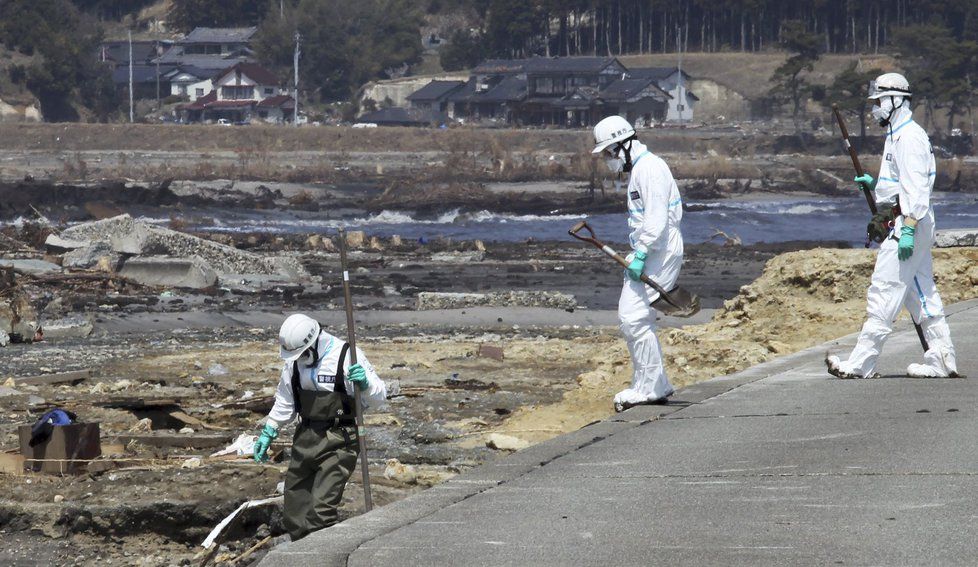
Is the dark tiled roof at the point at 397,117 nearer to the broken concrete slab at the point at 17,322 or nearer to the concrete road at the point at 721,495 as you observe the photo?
the broken concrete slab at the point at 17,322

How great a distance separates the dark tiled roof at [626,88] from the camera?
9831cm

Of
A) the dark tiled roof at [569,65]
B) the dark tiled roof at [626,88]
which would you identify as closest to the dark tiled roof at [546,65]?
the dark tiled roof at [569,65]

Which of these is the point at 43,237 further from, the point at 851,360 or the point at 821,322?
the point at 851,360

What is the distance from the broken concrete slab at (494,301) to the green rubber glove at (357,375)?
16.6m

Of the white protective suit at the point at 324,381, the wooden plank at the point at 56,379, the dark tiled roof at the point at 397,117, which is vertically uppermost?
the dark tiled roof at the point at 397,117

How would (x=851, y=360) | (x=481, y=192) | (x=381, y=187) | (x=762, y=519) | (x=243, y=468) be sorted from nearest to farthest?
(x=762, y=519) < (x=243, y=468) < (x=851, y=360) < (x=481, y=192) < (x=381, y=187)

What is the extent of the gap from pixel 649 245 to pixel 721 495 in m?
2.64

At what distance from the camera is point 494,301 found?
957 inches

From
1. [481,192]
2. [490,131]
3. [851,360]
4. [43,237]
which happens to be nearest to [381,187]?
[481,192]

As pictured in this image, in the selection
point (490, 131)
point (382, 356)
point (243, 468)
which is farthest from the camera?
point (490, 131)

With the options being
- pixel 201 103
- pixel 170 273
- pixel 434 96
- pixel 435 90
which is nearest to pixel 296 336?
pixel 170 273

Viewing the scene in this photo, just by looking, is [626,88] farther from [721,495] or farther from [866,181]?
[721,495]

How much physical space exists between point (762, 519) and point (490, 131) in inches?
3471

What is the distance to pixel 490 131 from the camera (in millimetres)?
94125
